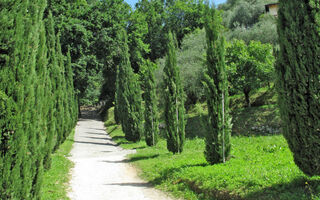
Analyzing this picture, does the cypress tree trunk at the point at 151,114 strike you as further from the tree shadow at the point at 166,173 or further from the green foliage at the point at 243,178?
the tree shadow at the point at 166,173

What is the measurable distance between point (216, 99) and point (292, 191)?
4.21 meters

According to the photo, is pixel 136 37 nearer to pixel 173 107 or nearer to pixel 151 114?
pixel 151 114

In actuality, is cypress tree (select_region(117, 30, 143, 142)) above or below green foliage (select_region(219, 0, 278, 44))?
below

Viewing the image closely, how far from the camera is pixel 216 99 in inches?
358

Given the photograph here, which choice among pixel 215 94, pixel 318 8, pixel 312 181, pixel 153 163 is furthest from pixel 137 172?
pixel 318 8

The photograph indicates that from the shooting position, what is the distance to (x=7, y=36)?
4.72m

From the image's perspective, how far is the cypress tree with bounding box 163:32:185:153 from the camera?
1298 cm

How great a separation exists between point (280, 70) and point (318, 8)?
53.9 inches

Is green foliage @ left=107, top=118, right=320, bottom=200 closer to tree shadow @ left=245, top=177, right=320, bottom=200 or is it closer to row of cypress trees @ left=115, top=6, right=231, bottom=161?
tree shadow @ left=245, top=177, right=320, bottom=200

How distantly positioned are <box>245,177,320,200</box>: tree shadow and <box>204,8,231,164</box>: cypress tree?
10.2ft

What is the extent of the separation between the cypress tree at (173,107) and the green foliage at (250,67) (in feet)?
28.3

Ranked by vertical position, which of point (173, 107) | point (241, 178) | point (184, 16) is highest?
point (184, 16)

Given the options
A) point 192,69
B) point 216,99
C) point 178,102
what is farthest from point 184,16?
point 216,99

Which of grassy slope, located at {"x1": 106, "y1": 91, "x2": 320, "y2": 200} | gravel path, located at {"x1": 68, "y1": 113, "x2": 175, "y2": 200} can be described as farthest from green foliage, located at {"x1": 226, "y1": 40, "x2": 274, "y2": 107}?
gravel path, located at {"x1": 68, "y1": 113, "x2": 175, "y2": 200}
